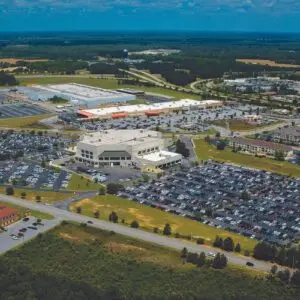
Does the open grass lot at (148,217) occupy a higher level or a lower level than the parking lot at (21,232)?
lower

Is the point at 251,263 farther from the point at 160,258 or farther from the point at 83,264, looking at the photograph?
the point at 83,264

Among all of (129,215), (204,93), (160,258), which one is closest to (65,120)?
(204,93)

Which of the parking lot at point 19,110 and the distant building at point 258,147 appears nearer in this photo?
the distant building at point 258,147

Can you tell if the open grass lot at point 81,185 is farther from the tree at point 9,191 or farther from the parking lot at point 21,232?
the parking lot at point 21,232

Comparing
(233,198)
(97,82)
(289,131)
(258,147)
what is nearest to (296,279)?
(233,198)

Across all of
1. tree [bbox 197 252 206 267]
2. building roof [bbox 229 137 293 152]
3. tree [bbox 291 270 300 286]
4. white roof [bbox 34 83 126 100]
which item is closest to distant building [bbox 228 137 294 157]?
building roof [bbox 229 137 293 152]

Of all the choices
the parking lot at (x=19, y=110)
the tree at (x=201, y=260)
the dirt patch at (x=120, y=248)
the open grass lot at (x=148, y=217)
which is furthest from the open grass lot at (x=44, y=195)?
the parking lot at (x=19, y=110)
